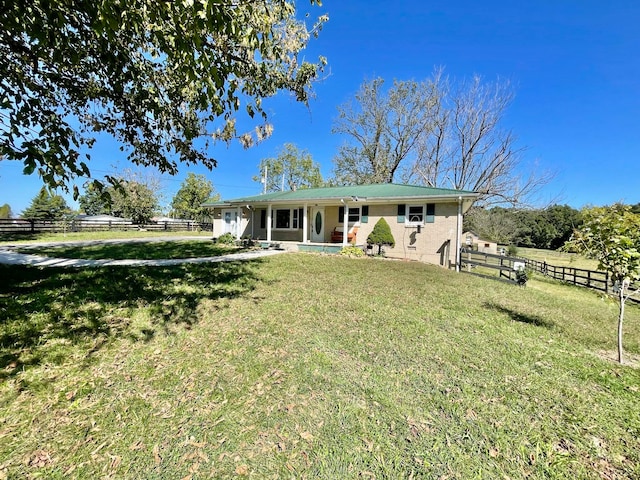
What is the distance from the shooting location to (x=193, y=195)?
45.0 metres

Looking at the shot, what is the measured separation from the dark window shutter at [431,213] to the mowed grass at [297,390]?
302 inches

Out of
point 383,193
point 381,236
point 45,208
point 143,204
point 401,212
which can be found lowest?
point 381,236

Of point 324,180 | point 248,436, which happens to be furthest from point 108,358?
point 324,180

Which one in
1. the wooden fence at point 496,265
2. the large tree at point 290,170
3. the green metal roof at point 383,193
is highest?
the large tree at point 290,170

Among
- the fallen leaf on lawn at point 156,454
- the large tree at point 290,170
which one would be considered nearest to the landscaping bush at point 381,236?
the fallen leaf on lawn at point 156,454

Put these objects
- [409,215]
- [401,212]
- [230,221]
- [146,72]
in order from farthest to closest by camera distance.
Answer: [230,221], [401,212], [409,215], [146,72]

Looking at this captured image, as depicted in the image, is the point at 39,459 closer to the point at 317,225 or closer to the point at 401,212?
the point at 401,212

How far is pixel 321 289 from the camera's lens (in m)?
7.11

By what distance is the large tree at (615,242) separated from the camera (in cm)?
405

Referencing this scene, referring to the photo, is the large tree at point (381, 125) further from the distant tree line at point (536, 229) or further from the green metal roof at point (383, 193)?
the distant tree line at point (536, 229)

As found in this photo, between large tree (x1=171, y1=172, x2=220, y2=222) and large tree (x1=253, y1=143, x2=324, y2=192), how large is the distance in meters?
11.1

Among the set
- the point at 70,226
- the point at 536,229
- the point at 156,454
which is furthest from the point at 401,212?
the point at 536,229

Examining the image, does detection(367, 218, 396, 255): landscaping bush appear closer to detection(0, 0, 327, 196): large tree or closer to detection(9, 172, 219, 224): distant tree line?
detection(0, 0, 327, 196): large tree

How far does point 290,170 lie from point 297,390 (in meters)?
Answer: 38.3
